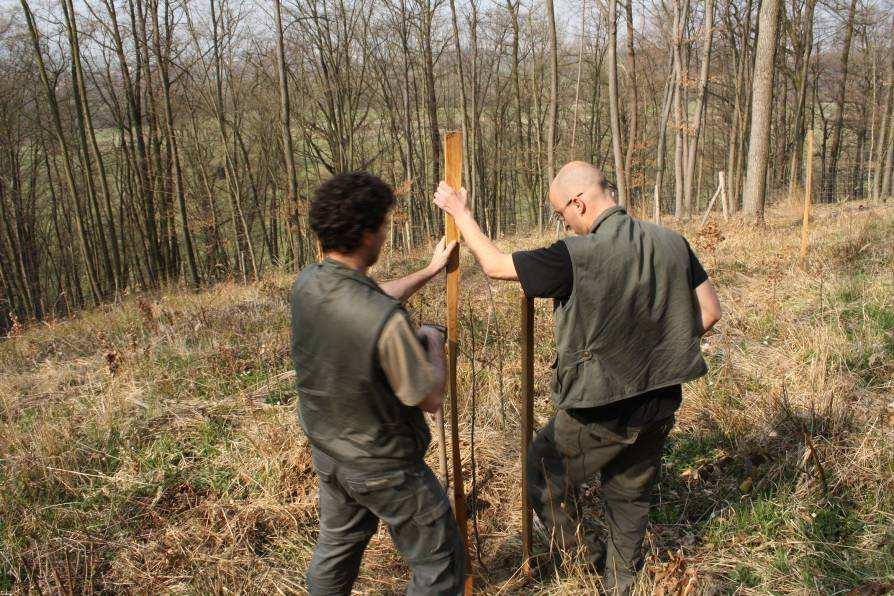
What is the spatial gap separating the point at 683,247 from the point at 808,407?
2.52 m

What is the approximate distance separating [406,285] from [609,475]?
47.9 inches

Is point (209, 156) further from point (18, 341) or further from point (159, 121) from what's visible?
point (18, 341)

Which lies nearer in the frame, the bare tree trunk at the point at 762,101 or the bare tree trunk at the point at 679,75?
the bare tree trunk at the point at 762,101

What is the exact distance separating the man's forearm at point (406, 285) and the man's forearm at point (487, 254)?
8.9 inches

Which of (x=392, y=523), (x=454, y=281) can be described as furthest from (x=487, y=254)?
(x=392, y=523)

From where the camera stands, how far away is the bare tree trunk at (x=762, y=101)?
1008 centimetres

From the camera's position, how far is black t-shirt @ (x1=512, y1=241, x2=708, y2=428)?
6.65ft

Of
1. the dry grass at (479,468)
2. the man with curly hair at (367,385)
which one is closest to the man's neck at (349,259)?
the man with curly hair at (367,385)

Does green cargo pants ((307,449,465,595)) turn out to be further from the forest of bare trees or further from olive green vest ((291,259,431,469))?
the forest of bare trees

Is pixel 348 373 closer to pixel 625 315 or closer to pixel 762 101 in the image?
pixel 625 315

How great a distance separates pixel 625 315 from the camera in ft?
6.75

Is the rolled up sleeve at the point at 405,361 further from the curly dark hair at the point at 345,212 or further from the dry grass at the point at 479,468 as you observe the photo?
the dry grass at the point at 479,468

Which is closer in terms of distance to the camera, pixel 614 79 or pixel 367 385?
pixel 367 385

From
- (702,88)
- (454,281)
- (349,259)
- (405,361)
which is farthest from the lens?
(702,88)
